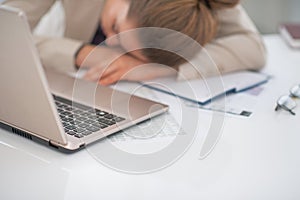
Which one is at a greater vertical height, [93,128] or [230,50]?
[93,128]

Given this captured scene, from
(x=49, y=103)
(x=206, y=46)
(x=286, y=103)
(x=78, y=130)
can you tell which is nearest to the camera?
(x=49, y=103)

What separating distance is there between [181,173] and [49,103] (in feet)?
0.81

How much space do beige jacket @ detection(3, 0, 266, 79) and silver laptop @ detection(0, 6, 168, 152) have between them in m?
0.18

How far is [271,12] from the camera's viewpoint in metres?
2.23

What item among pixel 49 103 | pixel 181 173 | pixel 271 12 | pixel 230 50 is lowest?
pixel 271 12

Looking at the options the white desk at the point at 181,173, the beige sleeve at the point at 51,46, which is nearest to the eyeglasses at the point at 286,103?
the white desk at the point at 181,173

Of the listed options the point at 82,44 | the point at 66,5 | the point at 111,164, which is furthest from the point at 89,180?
the point at 66,5

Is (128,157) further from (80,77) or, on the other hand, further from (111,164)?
(80,77)

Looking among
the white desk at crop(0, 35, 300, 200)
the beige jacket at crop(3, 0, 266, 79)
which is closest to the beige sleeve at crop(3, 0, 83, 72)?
the beige jacket at crop(3, 0, 266, 79)

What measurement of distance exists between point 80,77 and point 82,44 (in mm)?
148

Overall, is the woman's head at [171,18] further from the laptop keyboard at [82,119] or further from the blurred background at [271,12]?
the blurred background at [271,12]

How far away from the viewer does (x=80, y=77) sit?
1292 mm

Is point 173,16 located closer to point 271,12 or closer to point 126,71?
point 126,71

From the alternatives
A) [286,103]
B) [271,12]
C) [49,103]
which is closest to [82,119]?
[49,103]
